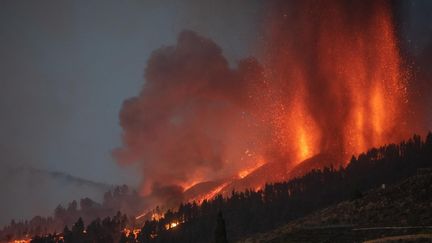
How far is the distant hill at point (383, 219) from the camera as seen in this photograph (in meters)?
64.1

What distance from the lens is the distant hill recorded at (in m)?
64.1

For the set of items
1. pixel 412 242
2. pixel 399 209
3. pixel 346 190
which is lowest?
pixel 412 242

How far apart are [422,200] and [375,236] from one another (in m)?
19.6

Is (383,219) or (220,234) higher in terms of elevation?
(220,234)

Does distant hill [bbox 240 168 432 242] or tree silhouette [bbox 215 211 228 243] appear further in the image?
tree silhouette [bbox 215 211 228 243]

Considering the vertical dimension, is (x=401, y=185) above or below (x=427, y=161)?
below

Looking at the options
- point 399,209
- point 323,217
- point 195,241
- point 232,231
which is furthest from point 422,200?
point 195,241

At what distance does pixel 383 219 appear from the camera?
77.2 metres

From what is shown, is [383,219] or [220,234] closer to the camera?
[383,219]

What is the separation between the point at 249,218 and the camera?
653 ft

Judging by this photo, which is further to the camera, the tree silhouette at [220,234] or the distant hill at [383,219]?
the tree silhouette at [220,234]

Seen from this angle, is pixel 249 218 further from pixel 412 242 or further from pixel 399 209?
pixel 412 242

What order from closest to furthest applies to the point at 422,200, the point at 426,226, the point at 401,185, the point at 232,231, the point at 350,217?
the point at 426,226 < the point at 422,200 < the point at 350,217 < the point at 401,185 < the point at 232,231

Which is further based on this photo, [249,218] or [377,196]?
[249,218]
